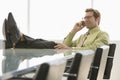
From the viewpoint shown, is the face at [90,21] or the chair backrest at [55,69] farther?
the face at [90,21]

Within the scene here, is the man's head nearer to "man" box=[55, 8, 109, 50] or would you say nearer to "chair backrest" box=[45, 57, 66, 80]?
"man" box=[55, 8, 109, 50]

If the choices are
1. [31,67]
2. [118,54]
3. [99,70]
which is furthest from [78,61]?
[118,54]

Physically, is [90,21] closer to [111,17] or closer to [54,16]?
[111,17]

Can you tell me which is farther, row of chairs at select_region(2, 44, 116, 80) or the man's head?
the man's head

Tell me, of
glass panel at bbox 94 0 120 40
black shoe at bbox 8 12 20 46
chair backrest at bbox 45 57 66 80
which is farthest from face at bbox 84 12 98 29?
chair backrest at bbox 45 57 66 80

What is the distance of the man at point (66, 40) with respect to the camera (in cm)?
294

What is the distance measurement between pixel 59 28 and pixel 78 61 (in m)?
3.44

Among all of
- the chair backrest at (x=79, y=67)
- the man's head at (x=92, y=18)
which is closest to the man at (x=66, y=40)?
the man's head at (x=92, y=18)

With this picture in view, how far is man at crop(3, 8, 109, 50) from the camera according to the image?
2.94 m

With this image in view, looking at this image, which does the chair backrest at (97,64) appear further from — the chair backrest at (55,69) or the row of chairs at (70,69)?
the chair backrest at (55,69)

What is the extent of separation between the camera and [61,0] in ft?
16.8

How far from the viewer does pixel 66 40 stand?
3689 mm

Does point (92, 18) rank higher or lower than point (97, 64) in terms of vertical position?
higher

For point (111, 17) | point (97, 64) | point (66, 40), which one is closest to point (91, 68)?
point (97, 64)
